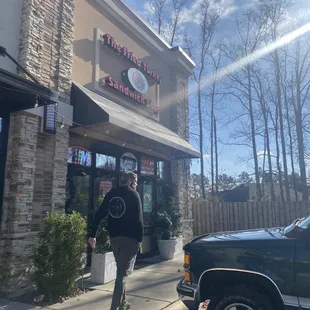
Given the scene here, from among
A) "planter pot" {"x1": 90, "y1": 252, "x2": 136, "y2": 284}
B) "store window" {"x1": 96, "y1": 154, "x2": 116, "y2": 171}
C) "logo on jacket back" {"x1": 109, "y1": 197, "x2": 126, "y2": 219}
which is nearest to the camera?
"logo on jacket back" {"x1": 109, "y1": 197, "x2": 126, "y2": 219}

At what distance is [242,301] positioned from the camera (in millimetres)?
3502

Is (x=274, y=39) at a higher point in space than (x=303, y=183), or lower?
higher

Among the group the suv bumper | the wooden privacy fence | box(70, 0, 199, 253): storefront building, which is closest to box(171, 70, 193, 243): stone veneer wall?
box(70, 0, 199, 253): storefront building

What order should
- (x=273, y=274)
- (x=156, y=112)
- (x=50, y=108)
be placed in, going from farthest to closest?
(x=156, y=112)
(x=50, y=108)
(x=273, y=274)

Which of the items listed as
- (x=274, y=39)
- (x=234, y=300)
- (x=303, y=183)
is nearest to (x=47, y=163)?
(x=234, y=300)

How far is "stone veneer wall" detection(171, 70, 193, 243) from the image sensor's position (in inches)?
459

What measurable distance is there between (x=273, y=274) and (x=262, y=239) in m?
0.40

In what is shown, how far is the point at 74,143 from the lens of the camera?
7480 mm

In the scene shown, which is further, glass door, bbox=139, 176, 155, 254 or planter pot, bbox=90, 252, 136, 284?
glass door, bbox=139, 176, 155, 254

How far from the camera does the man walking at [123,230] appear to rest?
4555 mm

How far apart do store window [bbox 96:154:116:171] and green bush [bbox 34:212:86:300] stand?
2617 millimetres

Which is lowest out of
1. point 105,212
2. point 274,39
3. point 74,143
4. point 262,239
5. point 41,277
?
point 41,277

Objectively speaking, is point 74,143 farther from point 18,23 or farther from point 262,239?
point 262,239

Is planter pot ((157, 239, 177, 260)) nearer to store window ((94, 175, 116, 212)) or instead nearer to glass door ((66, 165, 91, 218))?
store window ((94, 175, 116, 212))
